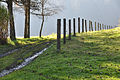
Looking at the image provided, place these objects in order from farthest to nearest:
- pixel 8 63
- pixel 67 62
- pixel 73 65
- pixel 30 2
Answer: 1. pixel 30 2
2. pixel 8 63
3. pixel 67 62
4. pixel 73 65

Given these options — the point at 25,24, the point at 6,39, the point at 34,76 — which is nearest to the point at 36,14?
the point at 25,24

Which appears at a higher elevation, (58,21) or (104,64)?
(58,21)

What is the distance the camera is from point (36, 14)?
142 feet

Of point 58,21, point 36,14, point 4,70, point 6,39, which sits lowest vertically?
point 4,70

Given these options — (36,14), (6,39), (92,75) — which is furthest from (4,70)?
(36,14)

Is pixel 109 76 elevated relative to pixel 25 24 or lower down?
lower down

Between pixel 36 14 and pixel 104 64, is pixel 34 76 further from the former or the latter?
pixel 36 14

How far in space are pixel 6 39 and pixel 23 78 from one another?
18776mm

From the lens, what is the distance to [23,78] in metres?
10.5

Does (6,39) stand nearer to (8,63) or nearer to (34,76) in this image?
(8,63)

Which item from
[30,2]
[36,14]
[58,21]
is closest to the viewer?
[58,21]

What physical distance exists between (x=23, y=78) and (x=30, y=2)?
2995cm

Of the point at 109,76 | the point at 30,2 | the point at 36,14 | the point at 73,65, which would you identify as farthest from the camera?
the point at 36,14

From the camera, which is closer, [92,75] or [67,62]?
[92,75]
